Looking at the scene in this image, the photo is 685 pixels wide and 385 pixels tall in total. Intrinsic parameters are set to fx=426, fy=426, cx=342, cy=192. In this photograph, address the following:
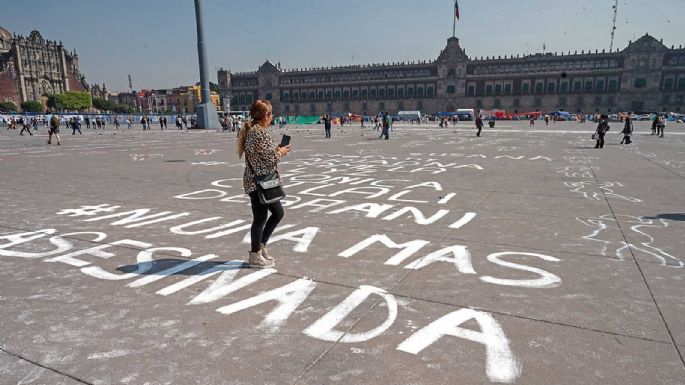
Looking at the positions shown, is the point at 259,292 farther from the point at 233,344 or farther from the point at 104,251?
the point at 104,251

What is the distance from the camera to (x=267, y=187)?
4.05 metres

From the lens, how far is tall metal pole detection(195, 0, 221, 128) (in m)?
38.1

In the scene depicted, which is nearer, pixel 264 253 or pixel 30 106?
pixel 264 253

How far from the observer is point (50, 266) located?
4.41m

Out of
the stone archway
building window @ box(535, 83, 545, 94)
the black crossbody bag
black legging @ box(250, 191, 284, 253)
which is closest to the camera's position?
the black crossbody bag

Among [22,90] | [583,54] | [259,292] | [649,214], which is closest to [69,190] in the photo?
[259,292]

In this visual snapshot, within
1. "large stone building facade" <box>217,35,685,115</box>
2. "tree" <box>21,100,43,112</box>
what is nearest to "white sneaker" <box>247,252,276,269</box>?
"large stone building facade" <box>217,35,685,115</box>

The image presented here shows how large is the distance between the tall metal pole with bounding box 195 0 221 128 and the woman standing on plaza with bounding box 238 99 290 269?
126ft

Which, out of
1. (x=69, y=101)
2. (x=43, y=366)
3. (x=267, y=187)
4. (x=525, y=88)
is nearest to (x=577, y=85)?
(x=525, y=88)

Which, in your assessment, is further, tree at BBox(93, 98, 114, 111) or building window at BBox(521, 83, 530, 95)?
tree at BBox(93, 98, 114, 111)

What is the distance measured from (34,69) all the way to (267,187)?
133631 millimetres

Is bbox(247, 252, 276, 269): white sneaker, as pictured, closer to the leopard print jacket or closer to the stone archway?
the leopard print jacket

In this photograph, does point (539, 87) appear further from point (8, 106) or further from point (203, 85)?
point (8, 106)

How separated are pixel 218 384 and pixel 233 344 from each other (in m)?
0.43
